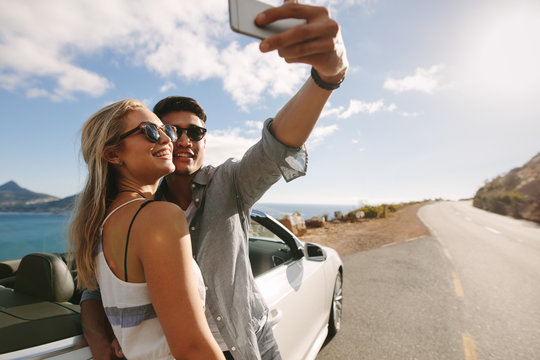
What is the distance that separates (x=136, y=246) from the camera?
905 mm

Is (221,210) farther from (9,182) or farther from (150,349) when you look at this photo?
(9,182)

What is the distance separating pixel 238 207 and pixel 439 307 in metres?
4.37

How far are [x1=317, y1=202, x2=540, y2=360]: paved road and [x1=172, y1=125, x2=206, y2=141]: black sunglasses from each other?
9.14 feet

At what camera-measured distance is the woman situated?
89 centimetres

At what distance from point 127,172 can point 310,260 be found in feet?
7.71

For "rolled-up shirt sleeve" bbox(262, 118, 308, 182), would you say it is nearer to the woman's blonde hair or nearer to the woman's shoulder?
the woman's shoulder

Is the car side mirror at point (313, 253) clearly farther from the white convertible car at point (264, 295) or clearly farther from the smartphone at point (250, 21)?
the smartphone at point (250, 21)

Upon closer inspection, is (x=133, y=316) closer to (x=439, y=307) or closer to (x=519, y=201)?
(x=439, y=307)

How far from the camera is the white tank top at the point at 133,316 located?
931 millimetres

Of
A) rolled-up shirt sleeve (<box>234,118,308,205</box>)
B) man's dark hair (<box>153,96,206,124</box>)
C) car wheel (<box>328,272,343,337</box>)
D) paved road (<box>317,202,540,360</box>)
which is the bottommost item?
paved road (<box>317,202,540,360</box>)

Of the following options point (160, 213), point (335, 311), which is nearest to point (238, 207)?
point (160, 213)

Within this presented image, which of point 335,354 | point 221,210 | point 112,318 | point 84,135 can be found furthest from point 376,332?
point 84,135

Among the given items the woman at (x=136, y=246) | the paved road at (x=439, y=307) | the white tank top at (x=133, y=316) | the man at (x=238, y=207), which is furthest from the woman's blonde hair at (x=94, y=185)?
the paved road at (x=439, y=307)

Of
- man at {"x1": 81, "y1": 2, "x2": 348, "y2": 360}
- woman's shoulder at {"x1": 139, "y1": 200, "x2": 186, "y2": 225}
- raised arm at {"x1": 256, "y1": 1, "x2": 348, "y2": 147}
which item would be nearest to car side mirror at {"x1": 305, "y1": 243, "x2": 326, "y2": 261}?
man at {"x1": 81, "y1": 2, "x2": 348, "y2": 360}
